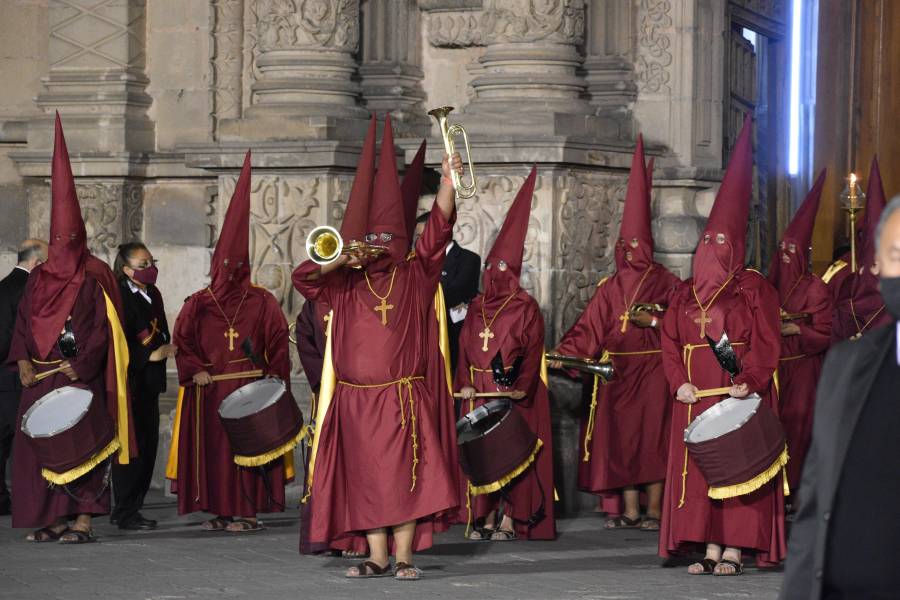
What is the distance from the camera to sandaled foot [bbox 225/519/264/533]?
10.5 metres

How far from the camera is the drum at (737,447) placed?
8.36 meters

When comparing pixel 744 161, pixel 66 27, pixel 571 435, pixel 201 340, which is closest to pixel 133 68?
pixel 66 27

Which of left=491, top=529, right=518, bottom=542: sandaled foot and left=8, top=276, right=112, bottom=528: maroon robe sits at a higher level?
left=8, top=276, right=112, bottom=528: maroon robe

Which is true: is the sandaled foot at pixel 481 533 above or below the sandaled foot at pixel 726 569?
below

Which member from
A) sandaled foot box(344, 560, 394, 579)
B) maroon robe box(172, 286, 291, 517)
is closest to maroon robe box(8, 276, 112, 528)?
maroon robe box(172, 286, 291, 517)

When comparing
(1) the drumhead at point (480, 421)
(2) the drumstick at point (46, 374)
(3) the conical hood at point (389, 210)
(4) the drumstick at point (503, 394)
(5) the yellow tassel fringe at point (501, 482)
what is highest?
(3) the conical hood at point (389, 210)

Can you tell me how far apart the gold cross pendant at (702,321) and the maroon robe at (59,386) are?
329cm

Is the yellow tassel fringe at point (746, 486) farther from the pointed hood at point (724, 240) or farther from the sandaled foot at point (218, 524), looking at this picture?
the sandaled foot at point (218, 524)

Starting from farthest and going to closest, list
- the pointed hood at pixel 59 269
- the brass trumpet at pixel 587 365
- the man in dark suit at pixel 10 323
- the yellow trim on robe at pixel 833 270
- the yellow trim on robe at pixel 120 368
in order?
1. the yellow trim on robe at pixel 833 270
2. the man in dark suit at pixel 10 323
3. the brass trumpet at pixel 587 365
4. the yellow trim on robe at pixel 120 368
5. the pointed hood at pixel 59 269

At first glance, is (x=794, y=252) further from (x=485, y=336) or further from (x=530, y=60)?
(x=485, y=336)

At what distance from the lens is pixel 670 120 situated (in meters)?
12.4

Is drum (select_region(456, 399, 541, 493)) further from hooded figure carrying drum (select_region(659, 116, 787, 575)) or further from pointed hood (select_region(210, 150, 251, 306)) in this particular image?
pointed hood (select_region(210, 150, 251, 306))

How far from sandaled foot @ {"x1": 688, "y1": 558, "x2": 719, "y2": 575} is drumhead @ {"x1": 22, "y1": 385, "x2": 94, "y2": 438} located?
3304 millimetres

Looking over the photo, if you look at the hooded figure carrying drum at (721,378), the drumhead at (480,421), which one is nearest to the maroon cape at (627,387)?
the drumhead at (480,421)
